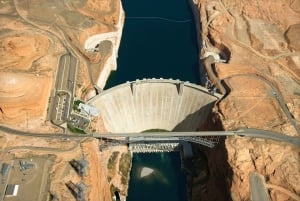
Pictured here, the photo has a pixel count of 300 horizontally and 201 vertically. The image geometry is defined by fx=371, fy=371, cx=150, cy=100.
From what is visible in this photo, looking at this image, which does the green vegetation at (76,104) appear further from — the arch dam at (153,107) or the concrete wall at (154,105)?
the concrete wall at (154,105)

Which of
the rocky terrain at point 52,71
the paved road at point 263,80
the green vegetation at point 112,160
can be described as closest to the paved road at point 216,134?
the rocky terrain at point 52,71

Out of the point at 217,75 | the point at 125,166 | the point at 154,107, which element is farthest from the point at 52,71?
the point at 217,75

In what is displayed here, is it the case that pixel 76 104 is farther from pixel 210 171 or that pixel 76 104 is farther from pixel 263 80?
pixel 263 80

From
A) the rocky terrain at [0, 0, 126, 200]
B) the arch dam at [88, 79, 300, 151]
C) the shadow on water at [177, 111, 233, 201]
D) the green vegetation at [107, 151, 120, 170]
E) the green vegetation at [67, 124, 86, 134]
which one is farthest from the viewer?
the arch dam at [88, 79, 300, 151]

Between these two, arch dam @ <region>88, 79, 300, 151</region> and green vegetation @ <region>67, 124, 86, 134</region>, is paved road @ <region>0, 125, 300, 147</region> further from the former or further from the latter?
arch dam @ <region>88, 79, 300, 151</region>

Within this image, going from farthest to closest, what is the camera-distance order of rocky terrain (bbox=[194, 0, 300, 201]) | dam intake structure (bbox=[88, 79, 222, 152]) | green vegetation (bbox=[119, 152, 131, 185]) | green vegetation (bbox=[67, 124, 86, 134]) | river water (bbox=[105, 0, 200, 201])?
1. dam intake structure (bbox=[88, 79, 222, 152])
2. river water (bbox=[105, 0, 200, 201])
3. green vegetation (bbox=[119, 152, 131, 185])
4. green vegetation (bbox=[67, 124, 86, 134])
5. rocky terrain (bbox=[194, 0, 300, 201])

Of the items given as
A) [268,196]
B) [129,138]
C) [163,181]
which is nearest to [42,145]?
[129,138]

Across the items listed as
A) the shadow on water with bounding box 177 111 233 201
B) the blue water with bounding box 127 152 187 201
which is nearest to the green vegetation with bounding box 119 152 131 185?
the blue water with bounding box 127 152 187 201

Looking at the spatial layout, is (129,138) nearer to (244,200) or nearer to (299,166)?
(244,200)

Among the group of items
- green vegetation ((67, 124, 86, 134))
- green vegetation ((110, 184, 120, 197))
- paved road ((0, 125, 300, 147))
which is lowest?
green vegetation ((110, 184, 120, 197))
